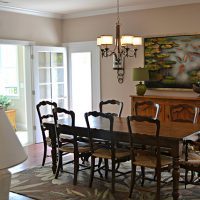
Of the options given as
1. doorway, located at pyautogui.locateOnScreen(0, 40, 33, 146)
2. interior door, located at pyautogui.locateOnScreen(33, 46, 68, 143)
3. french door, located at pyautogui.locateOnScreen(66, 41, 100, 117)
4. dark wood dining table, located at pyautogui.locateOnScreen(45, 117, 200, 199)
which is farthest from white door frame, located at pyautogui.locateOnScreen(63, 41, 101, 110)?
dark wood dining table, located at pyautogui.locateOnScreen(45, 117, 200, 199)

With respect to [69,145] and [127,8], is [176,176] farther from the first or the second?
[127,8]

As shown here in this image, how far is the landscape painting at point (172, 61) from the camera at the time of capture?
19.9ft

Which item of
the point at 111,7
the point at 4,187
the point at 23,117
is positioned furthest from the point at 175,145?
the point at 23,117

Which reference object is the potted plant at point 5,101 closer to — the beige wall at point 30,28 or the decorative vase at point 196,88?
the beige wall at point 30,28

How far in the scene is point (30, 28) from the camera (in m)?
6.99

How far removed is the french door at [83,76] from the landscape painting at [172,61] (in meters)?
1.22

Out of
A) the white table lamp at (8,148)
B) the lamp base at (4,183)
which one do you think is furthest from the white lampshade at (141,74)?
the white table lamp at (8,148)

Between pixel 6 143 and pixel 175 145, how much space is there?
244 centimetres

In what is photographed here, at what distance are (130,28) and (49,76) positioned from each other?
78.0 inches

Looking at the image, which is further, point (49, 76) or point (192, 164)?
point (49, 76)

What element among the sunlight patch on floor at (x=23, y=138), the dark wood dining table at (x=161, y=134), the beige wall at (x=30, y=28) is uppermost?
the beige wall at (x=30, y=28)

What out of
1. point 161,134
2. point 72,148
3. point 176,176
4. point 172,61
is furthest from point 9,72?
point 176,176

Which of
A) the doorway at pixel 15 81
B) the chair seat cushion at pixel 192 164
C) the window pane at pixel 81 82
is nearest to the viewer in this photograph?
the chair seat cushion at pixel 192 164

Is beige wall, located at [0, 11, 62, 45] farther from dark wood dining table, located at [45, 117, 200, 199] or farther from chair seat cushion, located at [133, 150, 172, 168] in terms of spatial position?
chair seat cushion, located at [133, 150, 172, 168]
